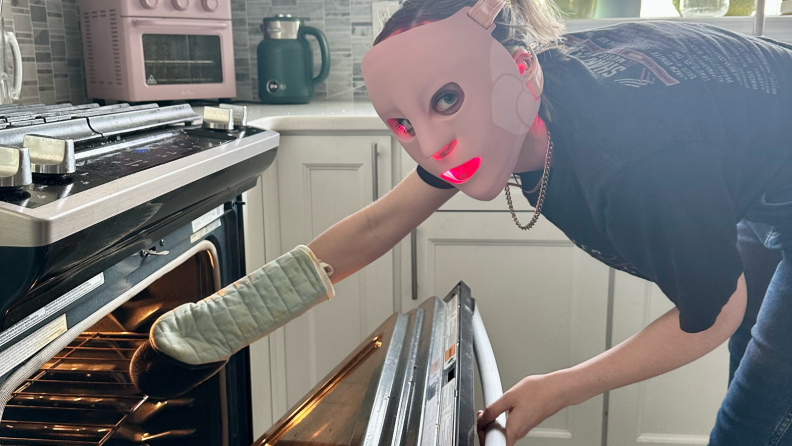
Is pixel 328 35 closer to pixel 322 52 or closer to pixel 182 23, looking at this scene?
pixel 322 52

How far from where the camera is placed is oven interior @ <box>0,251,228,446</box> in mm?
899

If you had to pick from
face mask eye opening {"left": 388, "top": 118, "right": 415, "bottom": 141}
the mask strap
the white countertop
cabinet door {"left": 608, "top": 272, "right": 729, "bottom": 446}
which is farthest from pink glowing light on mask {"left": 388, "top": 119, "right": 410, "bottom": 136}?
cabinet door {"left": 608, "top": 272, "right": 729, "bottom": 446}

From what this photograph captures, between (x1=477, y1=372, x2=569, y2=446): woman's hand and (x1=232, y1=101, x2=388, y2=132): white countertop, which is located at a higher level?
(x1=232, y1=101, x2=388, y2=132): white countertop

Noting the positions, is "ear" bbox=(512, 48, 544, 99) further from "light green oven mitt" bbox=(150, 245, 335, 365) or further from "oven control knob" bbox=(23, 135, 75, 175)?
"oven control knob" bbox=(23, 135, 75, 175)

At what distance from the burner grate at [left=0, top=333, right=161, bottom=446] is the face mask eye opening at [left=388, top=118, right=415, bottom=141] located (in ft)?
1.78

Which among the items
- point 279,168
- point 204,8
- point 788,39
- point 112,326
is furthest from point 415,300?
point 788,39

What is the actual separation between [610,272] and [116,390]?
3.21 feet

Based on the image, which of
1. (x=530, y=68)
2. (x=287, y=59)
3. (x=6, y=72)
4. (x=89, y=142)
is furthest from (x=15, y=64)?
(x=530, y=68)

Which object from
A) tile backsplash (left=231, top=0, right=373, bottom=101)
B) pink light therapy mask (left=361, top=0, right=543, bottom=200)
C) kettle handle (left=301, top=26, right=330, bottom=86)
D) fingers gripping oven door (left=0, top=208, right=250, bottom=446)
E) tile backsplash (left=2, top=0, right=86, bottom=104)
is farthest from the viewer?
tile backsplash (left=231, top=0, right=373, bottom=101)

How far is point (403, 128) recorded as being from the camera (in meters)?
0.67

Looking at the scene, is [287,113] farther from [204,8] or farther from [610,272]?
[610,272]

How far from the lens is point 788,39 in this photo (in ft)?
5.26

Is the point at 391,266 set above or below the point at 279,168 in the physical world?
below

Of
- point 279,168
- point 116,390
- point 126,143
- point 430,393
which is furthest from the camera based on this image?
point 279,168
